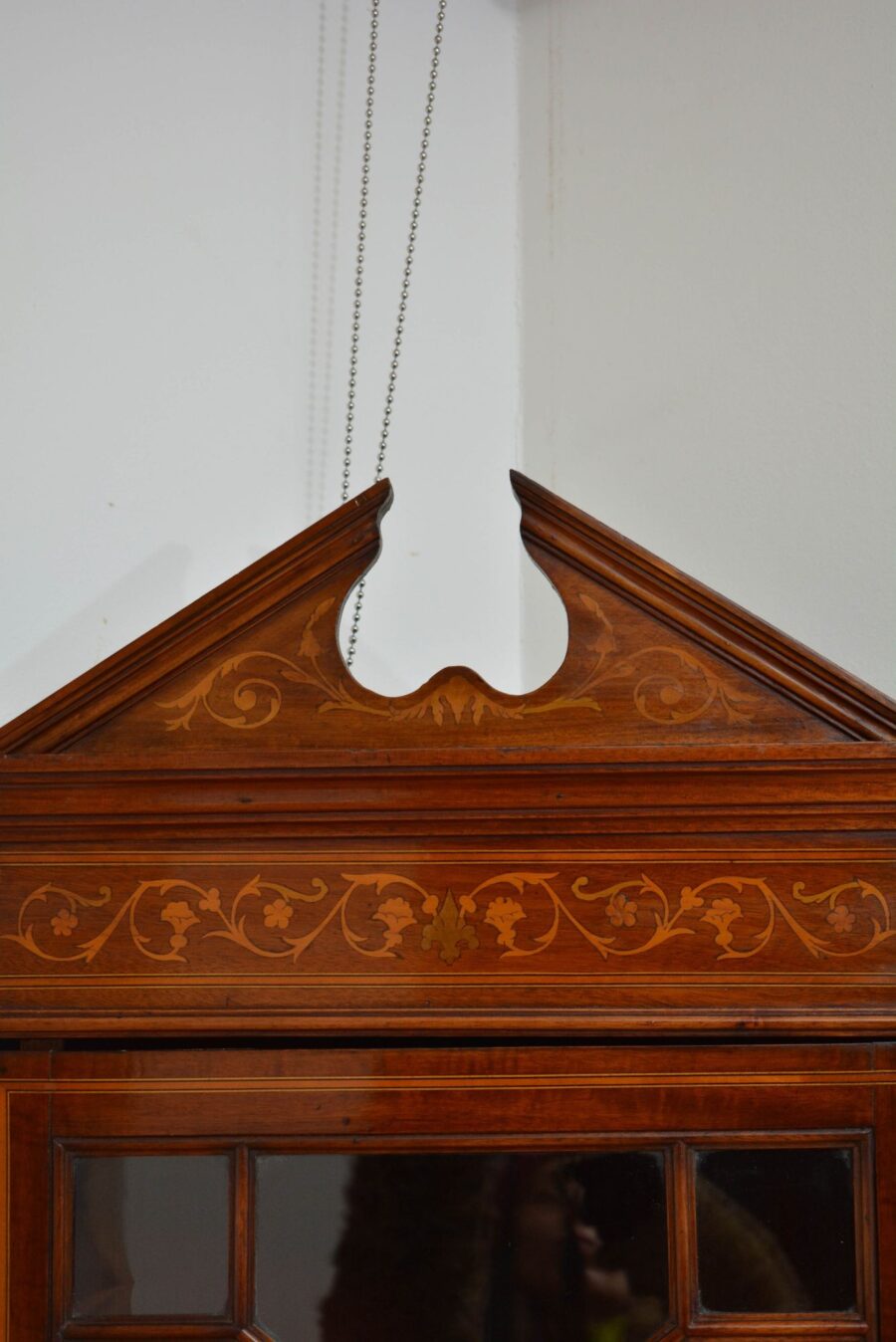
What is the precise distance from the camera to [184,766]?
39.0 inches

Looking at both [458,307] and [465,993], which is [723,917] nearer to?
[465,993]

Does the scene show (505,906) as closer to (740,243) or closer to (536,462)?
(536,462)

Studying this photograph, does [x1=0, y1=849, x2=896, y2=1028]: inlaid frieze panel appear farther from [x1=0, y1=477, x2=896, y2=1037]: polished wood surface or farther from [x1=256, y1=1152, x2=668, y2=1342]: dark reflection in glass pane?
[x1=256, y1=1152, x2=668, y2=1342]: dark reflection in glass pane

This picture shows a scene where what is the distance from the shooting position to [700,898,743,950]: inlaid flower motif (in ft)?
3.22

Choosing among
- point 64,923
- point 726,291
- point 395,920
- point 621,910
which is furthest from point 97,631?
point 726,291

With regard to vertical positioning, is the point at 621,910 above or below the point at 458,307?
below

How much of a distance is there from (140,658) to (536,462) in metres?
0.84

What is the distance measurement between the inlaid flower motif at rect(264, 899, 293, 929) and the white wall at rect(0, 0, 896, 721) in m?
0.58

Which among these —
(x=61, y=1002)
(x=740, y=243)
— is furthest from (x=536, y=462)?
(x=61, y=1002)

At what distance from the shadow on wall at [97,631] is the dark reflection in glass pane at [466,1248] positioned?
0.68m

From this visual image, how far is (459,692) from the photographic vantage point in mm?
1005

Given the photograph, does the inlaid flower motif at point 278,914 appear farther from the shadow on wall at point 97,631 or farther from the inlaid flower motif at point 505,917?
the shadow on wall at point 97,631

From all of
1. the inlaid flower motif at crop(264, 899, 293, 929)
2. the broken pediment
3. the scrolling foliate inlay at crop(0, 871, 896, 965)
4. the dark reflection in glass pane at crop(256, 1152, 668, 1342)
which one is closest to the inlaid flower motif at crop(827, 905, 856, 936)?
the scrolling foliate inlay at crop(0, 871, 896, 965)

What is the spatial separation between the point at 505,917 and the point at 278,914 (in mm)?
181
